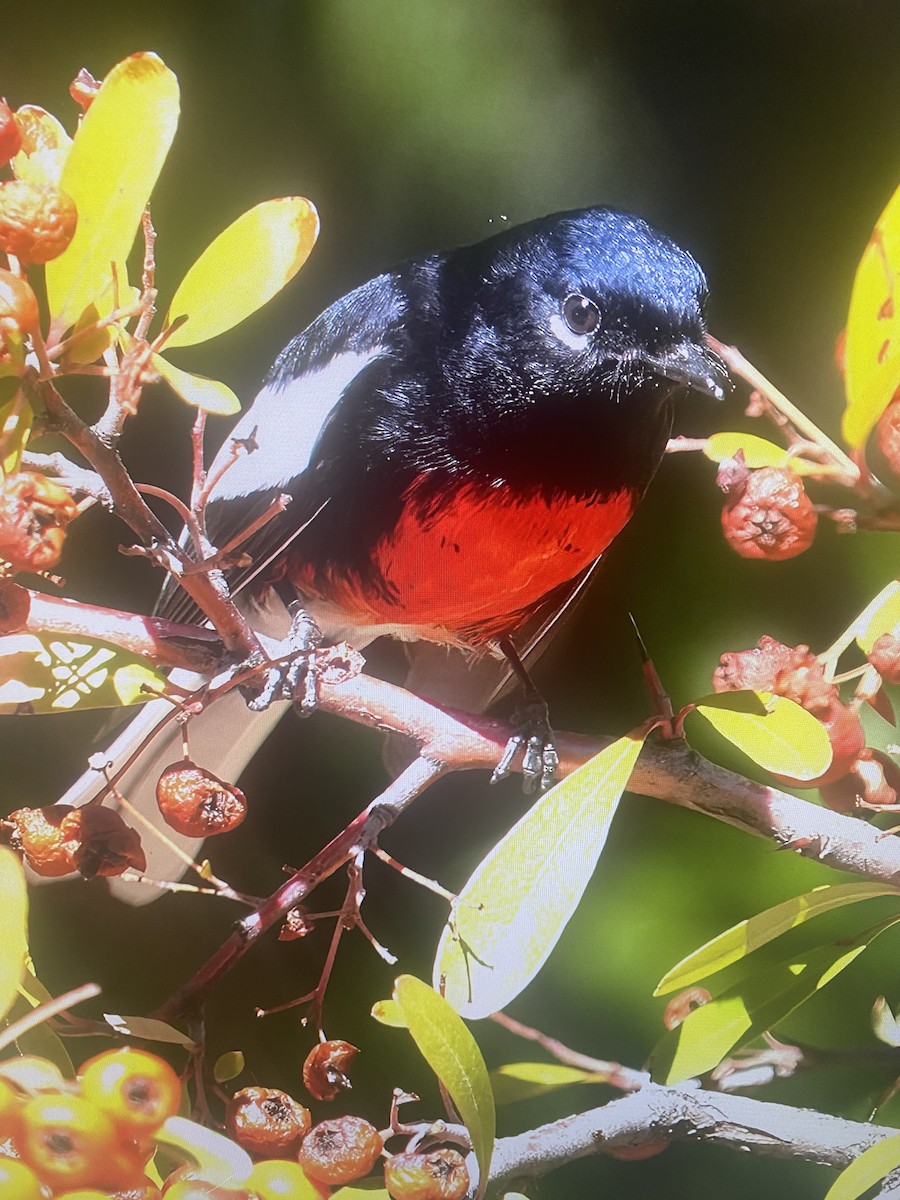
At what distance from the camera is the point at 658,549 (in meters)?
0.67

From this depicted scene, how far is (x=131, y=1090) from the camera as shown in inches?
24.4

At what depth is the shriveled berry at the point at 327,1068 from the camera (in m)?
0.66

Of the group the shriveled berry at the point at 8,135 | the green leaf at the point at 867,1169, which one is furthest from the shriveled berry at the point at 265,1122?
the shriveled berry at the point at 8,135

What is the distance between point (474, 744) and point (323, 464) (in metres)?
0.23

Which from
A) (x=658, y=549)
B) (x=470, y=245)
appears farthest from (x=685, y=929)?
(x=470, y=245)

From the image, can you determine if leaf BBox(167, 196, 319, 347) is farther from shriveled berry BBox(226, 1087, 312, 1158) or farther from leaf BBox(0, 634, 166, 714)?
shriveled berry BBox(226, 1087, 312, 1158)

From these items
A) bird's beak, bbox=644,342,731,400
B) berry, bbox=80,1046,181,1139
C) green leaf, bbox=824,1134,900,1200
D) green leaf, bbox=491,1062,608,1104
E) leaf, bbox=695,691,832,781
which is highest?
bird's beak, bbox=644,342,731,400

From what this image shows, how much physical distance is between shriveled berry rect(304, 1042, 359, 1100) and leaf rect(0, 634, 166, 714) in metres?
0.28

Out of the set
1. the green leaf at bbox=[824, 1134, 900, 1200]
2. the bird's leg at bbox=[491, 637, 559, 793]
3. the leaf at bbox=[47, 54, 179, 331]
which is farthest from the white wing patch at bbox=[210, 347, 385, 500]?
the green leaf at bbox=[824, 1134, 900, 1200]

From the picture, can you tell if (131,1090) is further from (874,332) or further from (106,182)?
(874,332)

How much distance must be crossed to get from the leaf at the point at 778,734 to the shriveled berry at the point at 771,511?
0.11m

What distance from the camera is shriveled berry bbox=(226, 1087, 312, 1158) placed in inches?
25.4

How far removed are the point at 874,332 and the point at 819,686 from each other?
246mm

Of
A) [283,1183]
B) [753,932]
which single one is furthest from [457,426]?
[283,1183]
